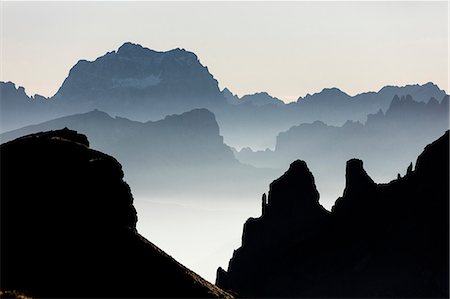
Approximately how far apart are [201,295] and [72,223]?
57.5 ft

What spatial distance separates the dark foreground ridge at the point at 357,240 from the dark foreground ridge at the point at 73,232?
198 ft

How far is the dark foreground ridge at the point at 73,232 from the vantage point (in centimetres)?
6450

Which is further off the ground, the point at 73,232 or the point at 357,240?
the point at 357,240

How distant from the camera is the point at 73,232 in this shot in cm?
6912


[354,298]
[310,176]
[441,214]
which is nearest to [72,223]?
[354,298]

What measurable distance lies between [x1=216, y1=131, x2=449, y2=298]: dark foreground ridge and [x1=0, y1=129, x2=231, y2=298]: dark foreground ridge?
60.4 meters

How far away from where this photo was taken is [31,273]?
205ft

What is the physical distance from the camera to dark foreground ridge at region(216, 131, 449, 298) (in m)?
129

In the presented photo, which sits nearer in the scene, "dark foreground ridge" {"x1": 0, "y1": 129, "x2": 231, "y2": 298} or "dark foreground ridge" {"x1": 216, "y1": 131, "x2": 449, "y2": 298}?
"dark foreground ridge" {"x1": 0, "y1": 129, "x2": 231, "y2": 298}

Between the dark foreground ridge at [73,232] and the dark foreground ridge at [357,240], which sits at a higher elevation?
the dark foreground ridge at [357,240]

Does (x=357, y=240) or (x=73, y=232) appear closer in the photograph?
(x=73, y=232)

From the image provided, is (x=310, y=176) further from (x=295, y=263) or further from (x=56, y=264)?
(x=56, y=264)

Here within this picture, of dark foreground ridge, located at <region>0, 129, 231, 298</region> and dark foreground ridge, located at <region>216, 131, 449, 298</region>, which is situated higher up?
dark foreground ridge, located at <region>216, 131, 449, 298</region>

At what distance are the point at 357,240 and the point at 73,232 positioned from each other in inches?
3312
